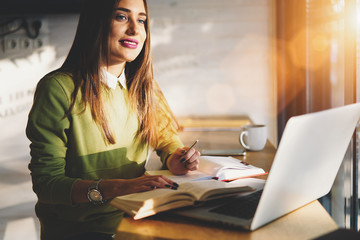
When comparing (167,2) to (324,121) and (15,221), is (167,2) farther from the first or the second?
(324,121)

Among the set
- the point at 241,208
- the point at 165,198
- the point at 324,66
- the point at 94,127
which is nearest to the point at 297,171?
the point at 241,208

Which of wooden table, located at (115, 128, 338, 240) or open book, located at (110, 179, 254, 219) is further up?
open book, located at (110, 179, 254, 219)

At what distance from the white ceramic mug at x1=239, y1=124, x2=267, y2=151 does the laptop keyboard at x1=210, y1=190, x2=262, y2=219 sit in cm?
62

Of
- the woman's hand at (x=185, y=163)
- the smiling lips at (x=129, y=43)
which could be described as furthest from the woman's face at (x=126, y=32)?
the woman's hand at (x=185, y=163)

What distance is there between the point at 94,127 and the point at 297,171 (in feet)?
2.29

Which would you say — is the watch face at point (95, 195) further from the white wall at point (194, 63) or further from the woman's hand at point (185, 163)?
the white wall at point (194, 63)

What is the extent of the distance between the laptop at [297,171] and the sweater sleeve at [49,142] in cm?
39

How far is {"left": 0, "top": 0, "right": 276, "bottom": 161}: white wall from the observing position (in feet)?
8.80

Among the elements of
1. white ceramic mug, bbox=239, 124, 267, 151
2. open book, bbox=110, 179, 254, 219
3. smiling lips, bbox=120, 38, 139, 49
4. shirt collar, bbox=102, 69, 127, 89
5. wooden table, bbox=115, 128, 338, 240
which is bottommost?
white ceramic mug, bbox=239, 124, 267, 151

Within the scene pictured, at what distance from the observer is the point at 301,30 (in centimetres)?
209

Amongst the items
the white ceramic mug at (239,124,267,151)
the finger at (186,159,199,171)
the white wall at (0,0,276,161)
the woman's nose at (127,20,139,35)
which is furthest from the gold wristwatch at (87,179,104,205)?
the white wall at (0,0,276,161)

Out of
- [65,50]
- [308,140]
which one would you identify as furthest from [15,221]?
[308,140]

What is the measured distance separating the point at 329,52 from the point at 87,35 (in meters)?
1.01

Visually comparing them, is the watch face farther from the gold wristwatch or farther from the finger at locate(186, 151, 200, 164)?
the finger at locate(186, 151, 200, 164)
